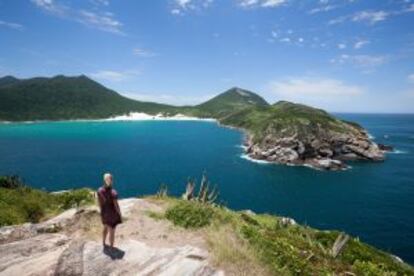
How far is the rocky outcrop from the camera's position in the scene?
140 meters

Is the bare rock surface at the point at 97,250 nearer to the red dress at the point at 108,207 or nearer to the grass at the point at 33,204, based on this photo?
the red dress at the point at 108,207

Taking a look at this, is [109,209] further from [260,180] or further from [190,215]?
[260,180]

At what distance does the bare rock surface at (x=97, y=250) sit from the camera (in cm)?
1596

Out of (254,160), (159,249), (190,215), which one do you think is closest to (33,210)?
(190,215)

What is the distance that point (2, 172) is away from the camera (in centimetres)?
11406

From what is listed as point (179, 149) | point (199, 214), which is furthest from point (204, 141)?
point (199, 214)

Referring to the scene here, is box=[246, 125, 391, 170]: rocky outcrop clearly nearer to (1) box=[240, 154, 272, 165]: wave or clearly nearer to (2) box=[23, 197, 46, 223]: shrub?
(1) box=[240, 154, 272, 165]: wave

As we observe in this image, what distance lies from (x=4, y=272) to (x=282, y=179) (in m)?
98.4

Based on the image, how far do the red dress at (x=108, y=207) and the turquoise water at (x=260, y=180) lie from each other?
5426cm

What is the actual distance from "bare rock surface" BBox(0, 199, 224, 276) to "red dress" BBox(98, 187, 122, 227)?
1182 millimetres

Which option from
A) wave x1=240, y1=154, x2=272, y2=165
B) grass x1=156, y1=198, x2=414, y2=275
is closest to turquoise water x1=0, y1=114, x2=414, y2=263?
wave x1=240, y1=154, x2=272, y2=165

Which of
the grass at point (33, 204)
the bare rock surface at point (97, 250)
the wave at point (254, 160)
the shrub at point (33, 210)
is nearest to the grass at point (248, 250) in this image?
the bare rock surface at point (97, 250)

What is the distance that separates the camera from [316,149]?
469ft

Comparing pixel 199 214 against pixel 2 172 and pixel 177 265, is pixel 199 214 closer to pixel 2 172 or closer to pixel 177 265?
pixel 177 265
